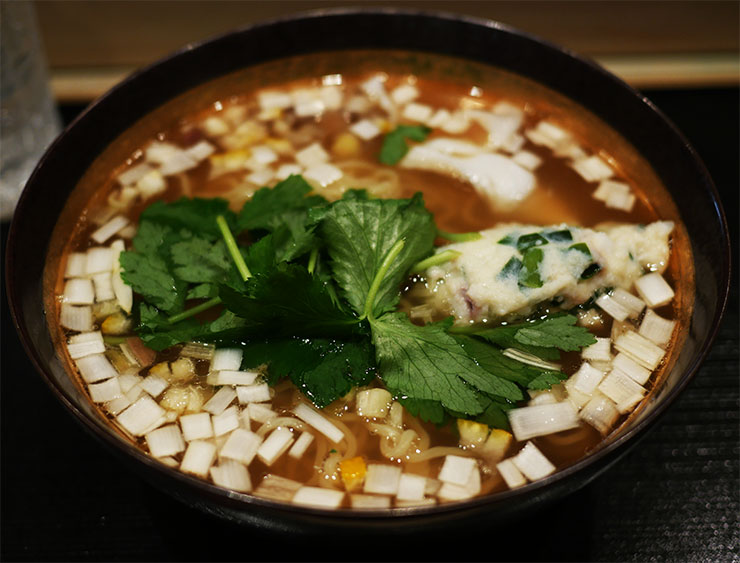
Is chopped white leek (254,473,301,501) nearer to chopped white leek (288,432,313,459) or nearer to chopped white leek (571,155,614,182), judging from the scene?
chopped white leek (288,432,313,459)

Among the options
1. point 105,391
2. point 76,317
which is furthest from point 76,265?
point 105,391

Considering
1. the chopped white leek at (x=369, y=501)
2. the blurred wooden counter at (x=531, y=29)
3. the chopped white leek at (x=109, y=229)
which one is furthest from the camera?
the blurred wooden counter at (x=531, y=29)

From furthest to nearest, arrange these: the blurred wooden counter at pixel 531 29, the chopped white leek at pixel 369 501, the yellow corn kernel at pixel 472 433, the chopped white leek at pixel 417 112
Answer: the blurred wooden counter at pixel 531 29 < the chopped white leek at pixel 417 112 < the yellow corn kernel at pixel 472 433 < the chopped white leek at pixel 369 501

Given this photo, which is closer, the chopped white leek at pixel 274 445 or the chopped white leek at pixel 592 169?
the chopped white leek at pixel 274 445

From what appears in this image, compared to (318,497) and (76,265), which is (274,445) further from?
(76,265)

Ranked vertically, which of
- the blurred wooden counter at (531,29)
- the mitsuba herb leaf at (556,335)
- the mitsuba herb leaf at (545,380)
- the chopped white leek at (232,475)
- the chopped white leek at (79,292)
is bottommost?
the chopped white leek at (232,475)

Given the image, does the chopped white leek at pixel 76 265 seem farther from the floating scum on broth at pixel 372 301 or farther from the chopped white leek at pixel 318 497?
the chopped white leek at pixel 318 497

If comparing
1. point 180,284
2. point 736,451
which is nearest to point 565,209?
point 736,451

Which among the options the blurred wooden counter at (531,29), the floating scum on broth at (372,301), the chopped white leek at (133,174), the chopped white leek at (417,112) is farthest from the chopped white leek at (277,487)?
the blurred wooden counter at (531,29)
